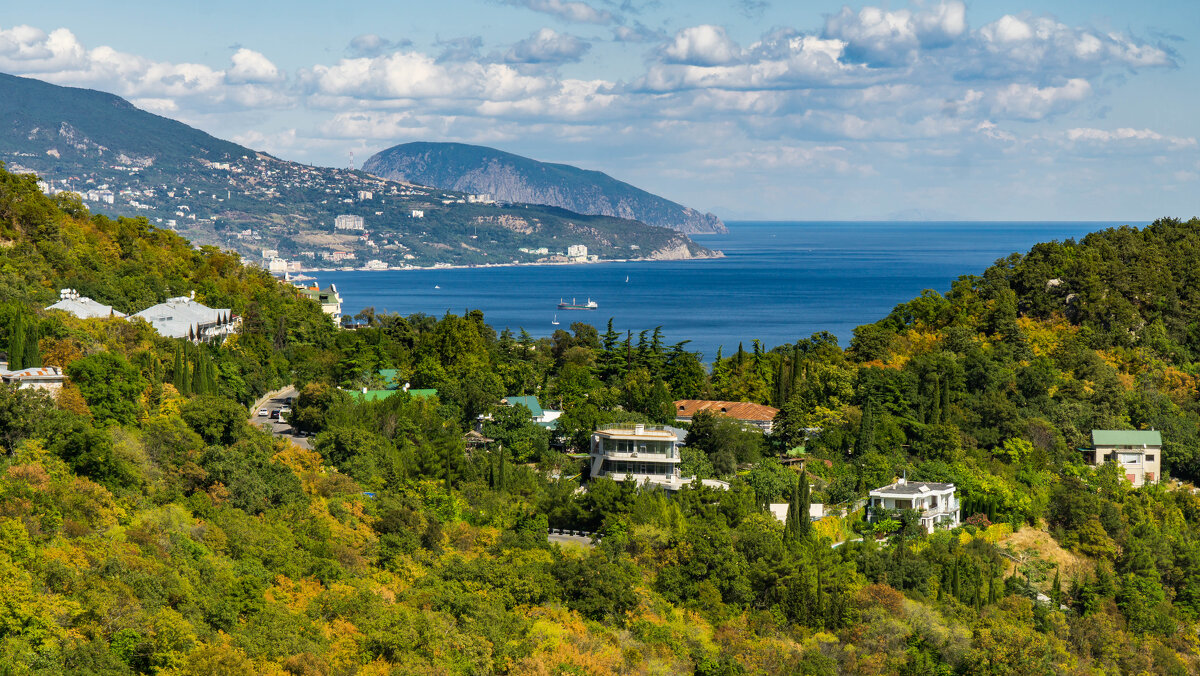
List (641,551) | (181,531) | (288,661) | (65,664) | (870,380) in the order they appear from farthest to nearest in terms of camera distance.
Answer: (870,380) < (641,551) < (181,531) < (288,661) < (65,664)

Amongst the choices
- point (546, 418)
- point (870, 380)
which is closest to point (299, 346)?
point (546, 418)

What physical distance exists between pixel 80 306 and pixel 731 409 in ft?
92.2

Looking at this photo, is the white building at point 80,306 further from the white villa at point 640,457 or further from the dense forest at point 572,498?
the white villa at point 640,457

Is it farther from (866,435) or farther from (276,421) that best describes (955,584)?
(276,421)

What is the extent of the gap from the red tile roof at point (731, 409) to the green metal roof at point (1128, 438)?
13678mm

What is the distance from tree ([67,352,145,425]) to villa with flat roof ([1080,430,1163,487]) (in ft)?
127

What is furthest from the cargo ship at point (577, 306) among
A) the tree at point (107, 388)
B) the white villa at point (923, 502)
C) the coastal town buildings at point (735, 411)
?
the tree at point (107, 388)

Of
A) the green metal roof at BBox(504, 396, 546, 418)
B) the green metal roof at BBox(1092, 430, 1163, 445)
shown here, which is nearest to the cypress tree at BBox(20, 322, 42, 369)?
the green metal roof at BBox(504, 396, 546, 418)

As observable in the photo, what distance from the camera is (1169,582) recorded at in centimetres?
4834

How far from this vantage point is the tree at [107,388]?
42.2 meters

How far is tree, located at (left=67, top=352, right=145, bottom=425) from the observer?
42.2 meters

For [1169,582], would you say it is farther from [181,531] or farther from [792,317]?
[792,317]

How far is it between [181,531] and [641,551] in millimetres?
13743

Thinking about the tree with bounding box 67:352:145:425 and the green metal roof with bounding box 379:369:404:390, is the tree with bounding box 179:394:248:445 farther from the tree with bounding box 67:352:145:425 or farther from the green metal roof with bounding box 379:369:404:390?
the green metal roof with bounding box 379:369:404:390
